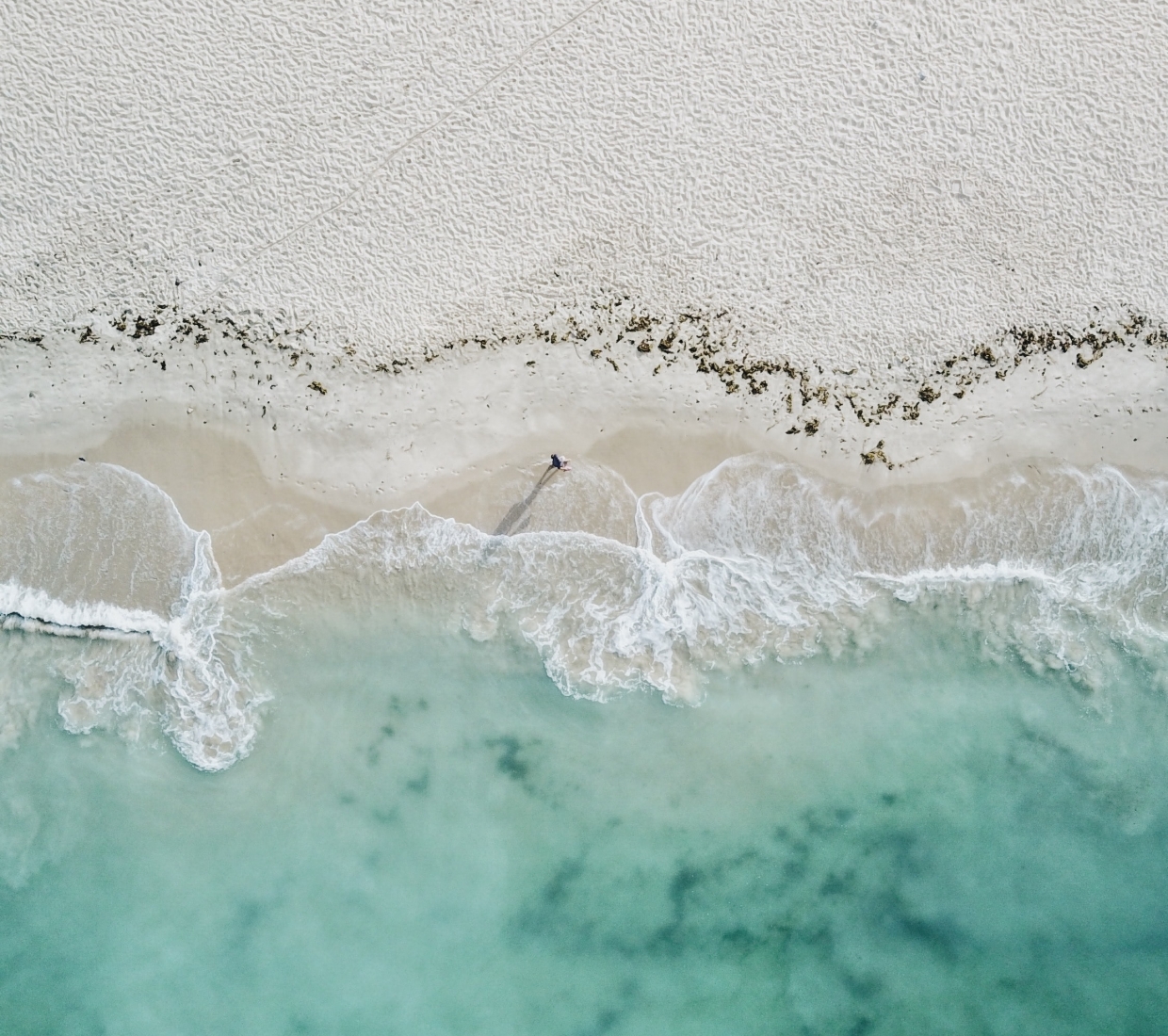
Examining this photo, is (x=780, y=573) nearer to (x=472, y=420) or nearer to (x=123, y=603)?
(x=472, y=420)

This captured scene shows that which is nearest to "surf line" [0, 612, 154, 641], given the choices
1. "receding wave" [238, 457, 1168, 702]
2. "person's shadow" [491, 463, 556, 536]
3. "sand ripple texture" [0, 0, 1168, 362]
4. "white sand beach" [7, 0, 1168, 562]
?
"receding wave" [238, 457, 1168, 702]

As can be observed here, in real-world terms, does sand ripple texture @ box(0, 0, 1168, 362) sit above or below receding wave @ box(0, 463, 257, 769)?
above

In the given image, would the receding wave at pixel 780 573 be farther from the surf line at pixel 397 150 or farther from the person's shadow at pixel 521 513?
the surf line at pixel 397 150

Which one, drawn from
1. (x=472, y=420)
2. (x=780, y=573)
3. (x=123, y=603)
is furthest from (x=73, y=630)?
(x=780, y=573)

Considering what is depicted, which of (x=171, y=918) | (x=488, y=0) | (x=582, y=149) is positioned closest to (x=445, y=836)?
(x=171, y=918)

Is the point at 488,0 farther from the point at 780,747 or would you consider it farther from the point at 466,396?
the point at 780,747

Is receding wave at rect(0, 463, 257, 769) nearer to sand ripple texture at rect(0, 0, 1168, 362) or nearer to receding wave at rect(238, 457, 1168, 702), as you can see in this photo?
receding wave at rect(238, 457, 1168, 702)
